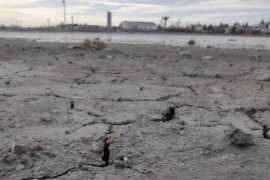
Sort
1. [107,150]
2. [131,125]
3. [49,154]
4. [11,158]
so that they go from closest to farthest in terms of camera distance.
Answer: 1. [11,158]
2. [49,154]
3. [107,150]
4. [131,125]

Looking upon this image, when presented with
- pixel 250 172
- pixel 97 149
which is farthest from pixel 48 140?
pixel 250 172

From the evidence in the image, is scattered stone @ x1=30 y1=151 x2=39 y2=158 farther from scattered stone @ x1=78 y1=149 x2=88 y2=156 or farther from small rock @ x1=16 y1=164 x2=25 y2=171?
scattered stone @ x1=78 y1=149 x2=88 y2=156

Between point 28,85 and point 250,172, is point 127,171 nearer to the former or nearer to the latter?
point 250,172

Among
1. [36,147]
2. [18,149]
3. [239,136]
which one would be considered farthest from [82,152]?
[239,136]

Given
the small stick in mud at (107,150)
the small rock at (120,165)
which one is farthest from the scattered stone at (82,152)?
the small rock at (120,165)

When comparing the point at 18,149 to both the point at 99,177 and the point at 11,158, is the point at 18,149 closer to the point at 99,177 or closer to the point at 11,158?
the point at 11,158

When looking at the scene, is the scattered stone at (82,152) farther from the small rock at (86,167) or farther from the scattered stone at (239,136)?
the scattered stone at (239,136)

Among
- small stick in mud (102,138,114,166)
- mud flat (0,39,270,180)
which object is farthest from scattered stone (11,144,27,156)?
small stick in mud (102,138,114,166)

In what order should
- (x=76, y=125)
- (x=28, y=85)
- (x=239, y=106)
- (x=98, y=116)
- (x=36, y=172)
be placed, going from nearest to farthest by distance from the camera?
(x=36, y=172), (x=76, y=125), (x=98, y=116), (x=239, y=106), (x=28, y=85)
